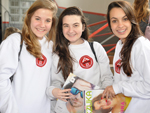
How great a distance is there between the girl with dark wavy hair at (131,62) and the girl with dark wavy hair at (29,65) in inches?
20.6

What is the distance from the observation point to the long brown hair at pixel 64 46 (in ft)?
4.56

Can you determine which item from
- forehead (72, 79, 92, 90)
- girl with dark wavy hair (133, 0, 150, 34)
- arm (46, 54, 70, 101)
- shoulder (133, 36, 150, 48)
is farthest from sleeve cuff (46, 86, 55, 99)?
girl with dark wavy hair (133, 0, 150, 34)

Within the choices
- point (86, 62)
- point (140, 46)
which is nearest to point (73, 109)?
point (86, 62)

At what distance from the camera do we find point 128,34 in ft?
4.18

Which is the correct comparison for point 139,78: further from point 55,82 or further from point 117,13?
point 55,82

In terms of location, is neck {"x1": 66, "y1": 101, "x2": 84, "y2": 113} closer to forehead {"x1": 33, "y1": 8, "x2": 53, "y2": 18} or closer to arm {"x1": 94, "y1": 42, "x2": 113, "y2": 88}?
arm {"x1": 94, "y1": 42, "x2": 113, "y2": 88}

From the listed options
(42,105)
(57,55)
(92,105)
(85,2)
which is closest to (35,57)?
(57,55)

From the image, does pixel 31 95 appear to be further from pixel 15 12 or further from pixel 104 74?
pixel 15 12

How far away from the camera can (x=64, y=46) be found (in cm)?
147

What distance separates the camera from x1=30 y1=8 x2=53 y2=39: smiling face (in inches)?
53.5

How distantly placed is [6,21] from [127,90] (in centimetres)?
554

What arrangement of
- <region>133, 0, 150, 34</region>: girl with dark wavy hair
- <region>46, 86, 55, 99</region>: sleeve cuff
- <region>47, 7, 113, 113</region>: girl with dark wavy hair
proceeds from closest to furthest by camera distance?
1. <region>46, 86, 55, 99</region>: sleeve cuff
2. <region>47, 7, 113, 113</region>: girl with dark wavy hair
3. <region>133, 0, 150, 34</region>: girl with dark wavy hair

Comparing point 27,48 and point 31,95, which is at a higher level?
point 27,48

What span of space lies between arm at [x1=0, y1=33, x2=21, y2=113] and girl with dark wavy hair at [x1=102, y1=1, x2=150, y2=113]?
2.20 feet
